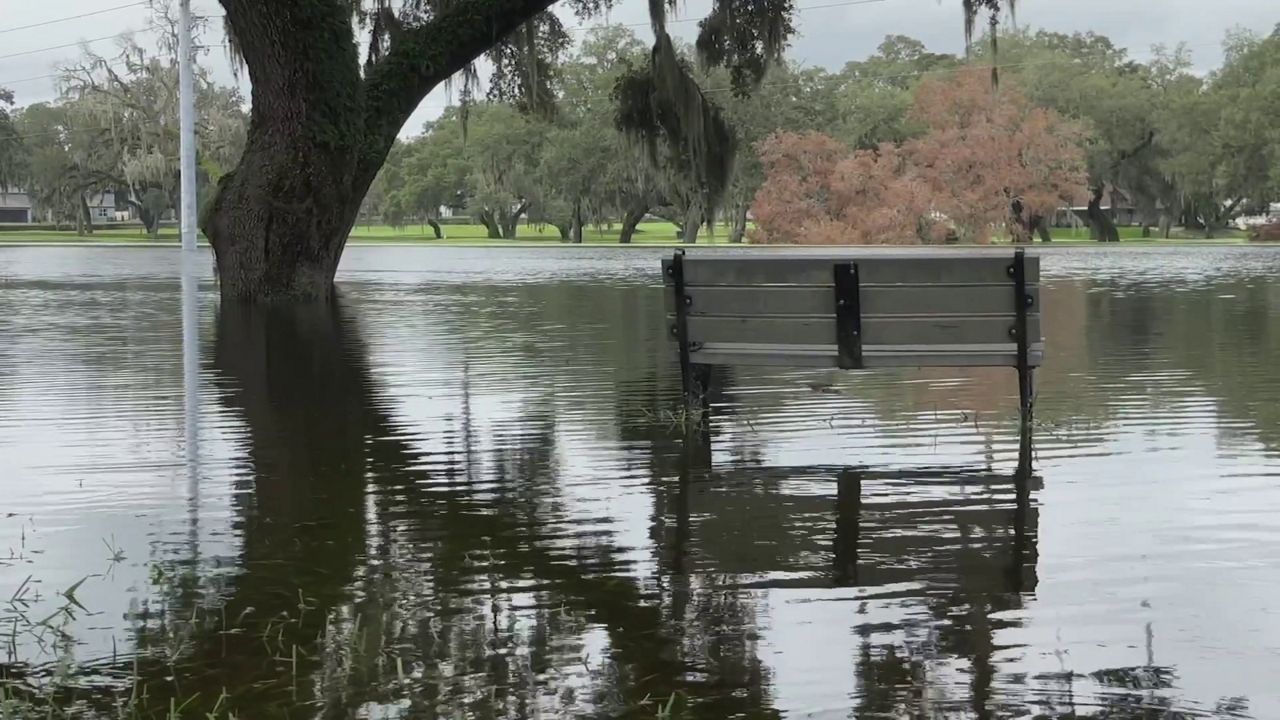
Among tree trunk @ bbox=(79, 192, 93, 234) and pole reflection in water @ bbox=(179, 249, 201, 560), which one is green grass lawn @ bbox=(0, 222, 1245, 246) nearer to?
tree trunk @ bbox=(79, 192, 93, 234)

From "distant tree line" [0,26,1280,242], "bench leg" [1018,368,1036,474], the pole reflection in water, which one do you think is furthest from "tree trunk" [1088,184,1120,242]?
"bench leg" [1018,368,1036,474]

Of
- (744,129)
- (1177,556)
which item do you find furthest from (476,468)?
(744,129)

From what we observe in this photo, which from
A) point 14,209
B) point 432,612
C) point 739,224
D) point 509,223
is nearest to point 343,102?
point 432,612

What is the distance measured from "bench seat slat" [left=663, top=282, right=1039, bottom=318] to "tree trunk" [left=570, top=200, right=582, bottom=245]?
211 ft

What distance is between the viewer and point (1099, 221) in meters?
73.2

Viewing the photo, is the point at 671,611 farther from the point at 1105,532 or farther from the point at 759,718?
the point at 1105,532

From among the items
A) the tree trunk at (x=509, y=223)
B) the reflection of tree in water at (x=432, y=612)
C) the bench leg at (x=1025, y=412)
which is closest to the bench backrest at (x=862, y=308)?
the bench leg at (x=1025, y=412)

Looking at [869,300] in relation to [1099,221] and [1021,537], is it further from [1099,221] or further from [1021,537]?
[1099,221]

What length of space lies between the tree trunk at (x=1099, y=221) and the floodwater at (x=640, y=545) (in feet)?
211

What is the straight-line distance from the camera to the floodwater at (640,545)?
336 cm

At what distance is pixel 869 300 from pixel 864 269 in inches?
5.5

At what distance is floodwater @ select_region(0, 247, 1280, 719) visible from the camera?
3359 millimetres

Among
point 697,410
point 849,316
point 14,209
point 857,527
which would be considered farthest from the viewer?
point 14,209

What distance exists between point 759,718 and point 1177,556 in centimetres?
190
